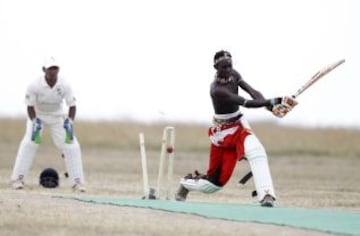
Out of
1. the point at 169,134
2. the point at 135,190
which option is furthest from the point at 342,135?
the point at 169,134

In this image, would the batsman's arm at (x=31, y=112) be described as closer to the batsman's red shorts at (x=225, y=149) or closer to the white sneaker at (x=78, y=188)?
the white sneaker at (x=78, y=188)

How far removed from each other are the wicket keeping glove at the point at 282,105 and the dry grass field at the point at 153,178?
7.61 feet

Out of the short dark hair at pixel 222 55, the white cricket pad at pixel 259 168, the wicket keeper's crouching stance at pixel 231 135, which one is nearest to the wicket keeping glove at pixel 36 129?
the wicket keeper's crouching stance at pixel 231 135

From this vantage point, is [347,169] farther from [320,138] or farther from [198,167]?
[320,138]

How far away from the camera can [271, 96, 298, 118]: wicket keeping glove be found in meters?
18.6

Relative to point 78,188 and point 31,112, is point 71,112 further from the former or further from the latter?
point 78,188

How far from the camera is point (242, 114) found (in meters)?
19.6

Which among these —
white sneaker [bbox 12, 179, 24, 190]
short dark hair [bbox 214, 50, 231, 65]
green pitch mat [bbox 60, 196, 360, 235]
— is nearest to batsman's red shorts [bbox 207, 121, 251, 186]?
green pitch mat [bbox 60, 196, 360, 235]

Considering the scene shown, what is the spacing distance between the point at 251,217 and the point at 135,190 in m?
7.95

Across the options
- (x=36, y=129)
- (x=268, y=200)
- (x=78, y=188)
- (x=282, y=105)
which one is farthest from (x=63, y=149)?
(x=282, y=105)

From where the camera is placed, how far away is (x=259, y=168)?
18859 mm

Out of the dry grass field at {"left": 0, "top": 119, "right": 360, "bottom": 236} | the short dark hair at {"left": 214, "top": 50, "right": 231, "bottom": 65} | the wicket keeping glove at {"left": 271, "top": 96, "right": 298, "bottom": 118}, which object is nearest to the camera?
the dry grass field at {"left": 0, "top": 119, "right": 360, "bottom": 236}

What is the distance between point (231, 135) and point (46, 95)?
201 inches

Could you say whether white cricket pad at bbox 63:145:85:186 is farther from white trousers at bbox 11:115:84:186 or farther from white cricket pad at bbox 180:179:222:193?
white cricket pad at bbox 180:179:222:193
